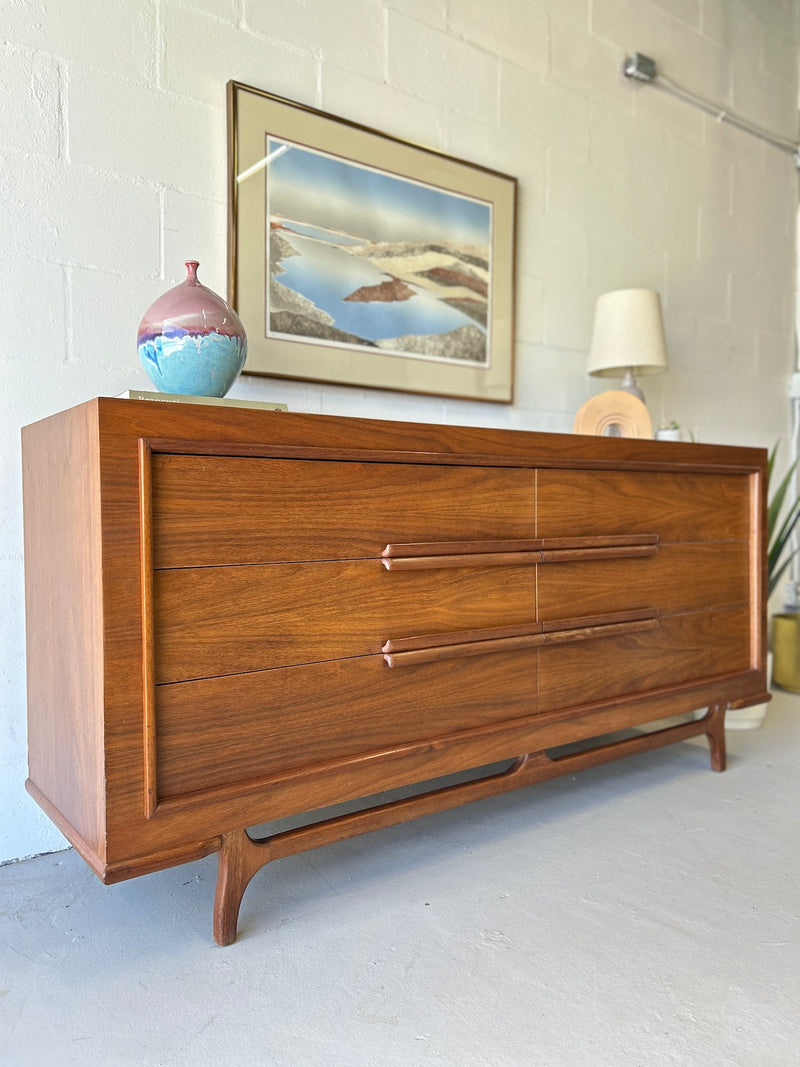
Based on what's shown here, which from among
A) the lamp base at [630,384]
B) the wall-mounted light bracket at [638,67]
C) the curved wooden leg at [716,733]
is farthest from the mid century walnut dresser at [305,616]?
the wall-mounted light bracket at [638,67]

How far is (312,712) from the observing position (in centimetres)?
129

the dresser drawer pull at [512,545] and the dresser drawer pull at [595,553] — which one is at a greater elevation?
the dresser drawer pull at [512,545]

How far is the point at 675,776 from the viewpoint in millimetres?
2037

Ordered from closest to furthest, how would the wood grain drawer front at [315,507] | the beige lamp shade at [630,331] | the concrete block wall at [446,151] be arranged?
1. the wood grain drawer front at [315,507]
2. the concrete block wall at [446,151]
3. the beige lamp shade at [630,331]

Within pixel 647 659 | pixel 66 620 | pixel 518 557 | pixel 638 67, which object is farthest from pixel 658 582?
pixel 638 67

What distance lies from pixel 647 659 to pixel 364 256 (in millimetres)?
1220

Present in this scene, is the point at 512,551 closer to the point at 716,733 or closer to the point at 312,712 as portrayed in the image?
the point at 312,712

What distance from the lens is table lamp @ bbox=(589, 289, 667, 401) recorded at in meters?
2.36

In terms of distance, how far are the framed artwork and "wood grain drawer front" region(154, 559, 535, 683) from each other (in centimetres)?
74

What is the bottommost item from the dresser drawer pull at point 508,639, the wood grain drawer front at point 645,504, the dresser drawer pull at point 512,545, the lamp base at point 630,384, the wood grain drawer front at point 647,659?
the wood grain drawer front at point 647,659

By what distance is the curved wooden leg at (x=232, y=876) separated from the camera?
1.23 metres

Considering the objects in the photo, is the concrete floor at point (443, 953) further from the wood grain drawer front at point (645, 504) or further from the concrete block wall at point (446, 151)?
the wood grain drawer front at point (645, 504)

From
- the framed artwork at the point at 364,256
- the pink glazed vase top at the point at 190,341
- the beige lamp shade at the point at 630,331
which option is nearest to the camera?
the pink glazed vase top at the point at 190,341

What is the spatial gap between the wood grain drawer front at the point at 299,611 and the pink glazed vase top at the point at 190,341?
357mm
